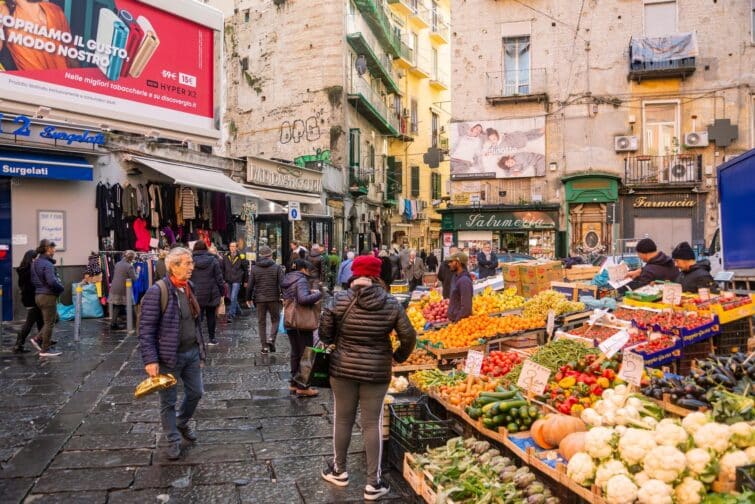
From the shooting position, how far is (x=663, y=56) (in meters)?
24.6

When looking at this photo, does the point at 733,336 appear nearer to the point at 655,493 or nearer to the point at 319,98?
the point at 655,493

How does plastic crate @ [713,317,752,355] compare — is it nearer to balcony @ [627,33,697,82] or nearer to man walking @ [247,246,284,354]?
man walking @ [247,246,284,354]

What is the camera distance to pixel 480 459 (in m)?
4.56

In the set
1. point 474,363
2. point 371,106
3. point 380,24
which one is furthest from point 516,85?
point 474,363

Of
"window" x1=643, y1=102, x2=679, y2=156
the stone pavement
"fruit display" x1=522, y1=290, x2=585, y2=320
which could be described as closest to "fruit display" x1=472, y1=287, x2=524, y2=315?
"fruit display" x1=522, y1=290, x2=585, y2=320

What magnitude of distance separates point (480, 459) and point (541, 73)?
24547 mm

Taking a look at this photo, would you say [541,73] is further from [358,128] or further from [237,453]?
[237,453]

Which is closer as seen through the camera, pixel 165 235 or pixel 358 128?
pixel 165 235

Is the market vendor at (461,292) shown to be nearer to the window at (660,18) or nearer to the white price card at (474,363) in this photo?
the white price card at (474,363)

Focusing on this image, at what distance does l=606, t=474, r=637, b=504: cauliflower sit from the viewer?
3.34m

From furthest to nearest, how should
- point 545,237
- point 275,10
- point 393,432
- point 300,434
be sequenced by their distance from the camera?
point 275,10
point 545,237
point 300,434
point 393,432

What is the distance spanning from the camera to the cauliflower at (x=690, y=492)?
10.6 feet

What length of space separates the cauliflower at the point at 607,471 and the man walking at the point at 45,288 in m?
8.68

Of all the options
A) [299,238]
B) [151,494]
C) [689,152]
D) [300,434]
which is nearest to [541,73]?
[689,152]
